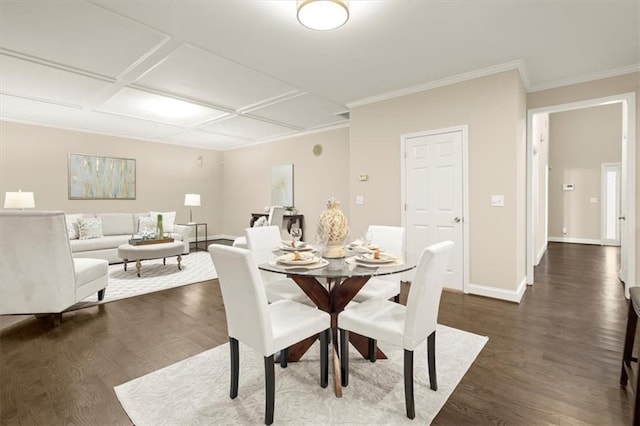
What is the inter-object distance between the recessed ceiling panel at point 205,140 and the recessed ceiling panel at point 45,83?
7.62 ft

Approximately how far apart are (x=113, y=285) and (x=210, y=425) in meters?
3.43

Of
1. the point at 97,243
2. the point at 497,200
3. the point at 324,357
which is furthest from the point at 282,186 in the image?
the point at 324,357

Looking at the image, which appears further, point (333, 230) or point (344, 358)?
point (333, 230)

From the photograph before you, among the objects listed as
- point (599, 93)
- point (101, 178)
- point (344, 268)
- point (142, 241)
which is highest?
point (599, 93)

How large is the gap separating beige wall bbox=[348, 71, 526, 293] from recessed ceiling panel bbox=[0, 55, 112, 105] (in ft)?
13.3

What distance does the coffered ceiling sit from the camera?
2.40 m

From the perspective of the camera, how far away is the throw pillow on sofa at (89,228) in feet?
17.6

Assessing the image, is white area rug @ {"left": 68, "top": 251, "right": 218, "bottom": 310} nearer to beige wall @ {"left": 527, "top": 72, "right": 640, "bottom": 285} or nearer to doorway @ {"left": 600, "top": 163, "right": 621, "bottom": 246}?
beige wall @ {"left": 527, "top": 72, "right": 640, "bottom": 285}

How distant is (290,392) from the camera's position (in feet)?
5.93

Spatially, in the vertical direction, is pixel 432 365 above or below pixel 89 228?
below

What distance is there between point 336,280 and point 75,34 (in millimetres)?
3174

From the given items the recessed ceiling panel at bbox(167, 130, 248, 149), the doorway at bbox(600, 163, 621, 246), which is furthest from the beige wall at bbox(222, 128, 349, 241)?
the doorway at bbox(600, 163, 621, 246)

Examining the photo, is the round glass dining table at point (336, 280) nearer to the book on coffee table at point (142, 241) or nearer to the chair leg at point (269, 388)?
the chair leg at point (269, 388)

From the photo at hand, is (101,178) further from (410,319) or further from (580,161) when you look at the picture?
(580,161)
